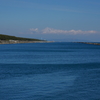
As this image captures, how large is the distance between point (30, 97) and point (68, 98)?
2909 millimetres

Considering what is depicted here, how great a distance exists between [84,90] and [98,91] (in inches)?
48.3

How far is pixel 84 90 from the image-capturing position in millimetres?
22469

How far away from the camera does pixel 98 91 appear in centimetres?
2198

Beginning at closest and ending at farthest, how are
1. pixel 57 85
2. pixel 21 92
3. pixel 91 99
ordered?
pixel 91 99, pixel 21 92, pixel 57 85

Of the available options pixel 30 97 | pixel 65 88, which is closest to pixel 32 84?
pixel 65 88

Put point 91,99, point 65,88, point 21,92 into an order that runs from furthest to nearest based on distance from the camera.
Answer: point 65,88 → point 21,92 → point 91,99

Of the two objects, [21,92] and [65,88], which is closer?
[21,92]

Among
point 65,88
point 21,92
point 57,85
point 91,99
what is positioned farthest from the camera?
point 57,85

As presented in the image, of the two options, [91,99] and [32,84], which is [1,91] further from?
[91,99]

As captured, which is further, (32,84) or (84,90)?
(32,84)

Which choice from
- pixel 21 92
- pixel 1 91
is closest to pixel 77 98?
pixel 21 92

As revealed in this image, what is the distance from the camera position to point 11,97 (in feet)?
65.0

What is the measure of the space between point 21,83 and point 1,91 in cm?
405

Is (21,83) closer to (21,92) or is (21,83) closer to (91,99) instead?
(21,92)
